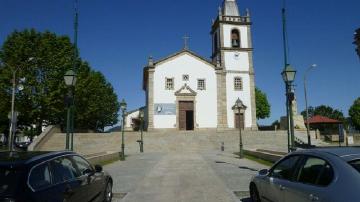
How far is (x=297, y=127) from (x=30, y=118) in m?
30.9

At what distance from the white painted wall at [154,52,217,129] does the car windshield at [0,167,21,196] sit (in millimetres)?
40235

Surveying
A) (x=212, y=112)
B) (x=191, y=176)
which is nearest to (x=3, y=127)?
(x=212, y=112)

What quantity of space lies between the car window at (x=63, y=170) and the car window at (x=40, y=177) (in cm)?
18

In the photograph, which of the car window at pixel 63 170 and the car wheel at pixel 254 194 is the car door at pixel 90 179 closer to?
the car window at pixel 63 170

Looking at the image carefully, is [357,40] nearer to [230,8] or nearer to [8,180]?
[8,180]

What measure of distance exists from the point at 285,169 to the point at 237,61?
42832 millimetres

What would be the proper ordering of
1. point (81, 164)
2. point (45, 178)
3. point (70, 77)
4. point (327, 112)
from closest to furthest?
point (45, 178) < point (81, 164) < point (70, 77) < point (327, 112)

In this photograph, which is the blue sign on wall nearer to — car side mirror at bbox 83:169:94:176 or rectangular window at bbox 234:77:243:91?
Answer: rectangular window at bbox 234:77:243:91

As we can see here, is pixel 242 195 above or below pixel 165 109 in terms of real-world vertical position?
below

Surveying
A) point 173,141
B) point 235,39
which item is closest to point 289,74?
point 173,141

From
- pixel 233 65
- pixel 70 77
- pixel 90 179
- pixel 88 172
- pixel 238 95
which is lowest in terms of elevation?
pixel 90 179

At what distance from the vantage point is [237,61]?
4828cm

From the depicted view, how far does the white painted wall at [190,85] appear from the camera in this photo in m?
46.2

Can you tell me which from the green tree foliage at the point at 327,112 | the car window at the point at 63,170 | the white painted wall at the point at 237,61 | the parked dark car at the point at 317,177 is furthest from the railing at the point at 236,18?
the green tree foliage at the point at 327,112
